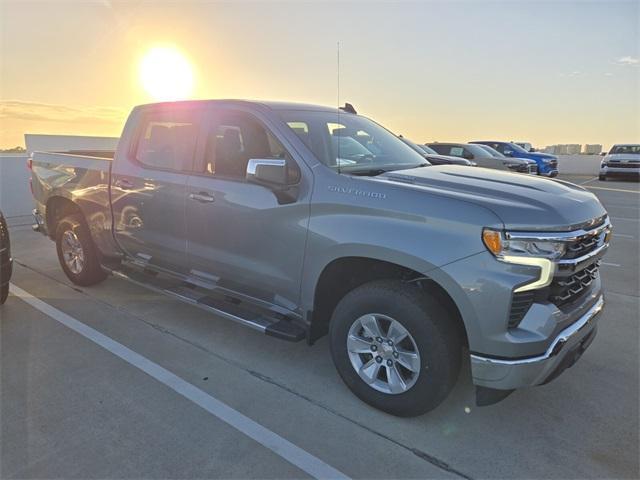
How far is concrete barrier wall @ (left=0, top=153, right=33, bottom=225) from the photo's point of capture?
395 inches

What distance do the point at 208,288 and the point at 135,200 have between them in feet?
4.11

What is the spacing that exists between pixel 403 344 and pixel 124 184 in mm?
3204

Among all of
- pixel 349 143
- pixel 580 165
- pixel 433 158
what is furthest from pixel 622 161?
pixel 349 143

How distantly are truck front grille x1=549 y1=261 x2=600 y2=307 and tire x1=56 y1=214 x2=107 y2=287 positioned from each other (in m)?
4.60

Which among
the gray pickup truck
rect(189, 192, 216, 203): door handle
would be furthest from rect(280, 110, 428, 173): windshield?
rect(189, 192, 216, 203): door handle

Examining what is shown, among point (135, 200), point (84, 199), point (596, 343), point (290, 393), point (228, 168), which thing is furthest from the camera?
point (84, 199)

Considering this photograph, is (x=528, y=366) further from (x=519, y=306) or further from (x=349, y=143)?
(x=349, y=143)

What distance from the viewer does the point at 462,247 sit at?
93.6 inches

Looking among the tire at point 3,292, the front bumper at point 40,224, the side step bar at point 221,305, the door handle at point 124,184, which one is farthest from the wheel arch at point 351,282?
the front bumper at point 40,224

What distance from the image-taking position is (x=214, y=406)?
2.92 meters

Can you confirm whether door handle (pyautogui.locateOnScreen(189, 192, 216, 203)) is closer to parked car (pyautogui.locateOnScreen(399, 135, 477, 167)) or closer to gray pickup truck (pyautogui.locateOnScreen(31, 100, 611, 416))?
gray pickup truck (pyautogui.locateOnScreen(31, 100, 611, 416))

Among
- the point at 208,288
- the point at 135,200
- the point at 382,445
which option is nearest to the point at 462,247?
the point at 382,445

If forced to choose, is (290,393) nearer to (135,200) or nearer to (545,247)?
(545,247)

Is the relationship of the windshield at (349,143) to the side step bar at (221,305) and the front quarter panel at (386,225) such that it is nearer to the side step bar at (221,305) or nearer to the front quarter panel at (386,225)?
the front quarter panel at (386,225)
